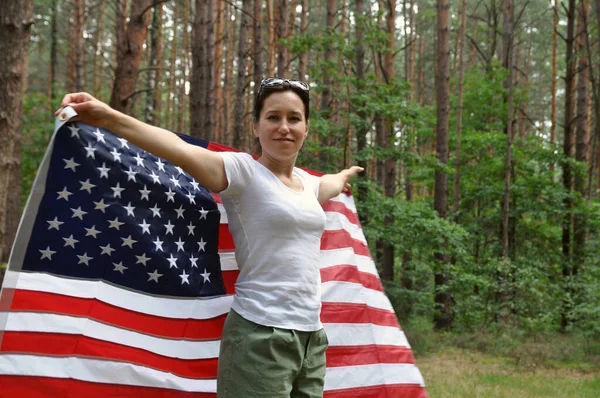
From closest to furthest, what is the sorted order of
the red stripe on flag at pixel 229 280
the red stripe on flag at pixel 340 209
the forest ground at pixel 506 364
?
the red stripe on flag at pixel 229 280
the red stripe on flag at pixel 340 209
the forest ground at pixel 506 364

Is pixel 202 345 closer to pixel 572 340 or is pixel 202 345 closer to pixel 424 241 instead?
pixel 424 241

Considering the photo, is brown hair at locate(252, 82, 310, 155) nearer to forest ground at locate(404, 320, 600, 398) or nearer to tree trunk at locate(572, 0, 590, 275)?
forest ground at locate(404, 320, 600, 398)

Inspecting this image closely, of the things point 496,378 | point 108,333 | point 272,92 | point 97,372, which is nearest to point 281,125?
point 272,92

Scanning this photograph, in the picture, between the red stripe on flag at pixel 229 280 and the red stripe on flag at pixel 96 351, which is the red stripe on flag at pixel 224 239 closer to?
the red stripe on flag at pixel 229 280

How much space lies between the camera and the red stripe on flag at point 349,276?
3996mm

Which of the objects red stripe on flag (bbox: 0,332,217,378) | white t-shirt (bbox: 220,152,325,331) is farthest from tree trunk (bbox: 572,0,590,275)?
white t-shirt (bbox: 220,152,325,331)

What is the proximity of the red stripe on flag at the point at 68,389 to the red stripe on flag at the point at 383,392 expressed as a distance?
0.93 metres

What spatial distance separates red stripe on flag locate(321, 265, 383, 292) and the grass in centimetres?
321

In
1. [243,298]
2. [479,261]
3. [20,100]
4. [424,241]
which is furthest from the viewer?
[479,261]

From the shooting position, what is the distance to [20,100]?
453 cm

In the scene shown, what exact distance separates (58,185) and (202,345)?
111 cm

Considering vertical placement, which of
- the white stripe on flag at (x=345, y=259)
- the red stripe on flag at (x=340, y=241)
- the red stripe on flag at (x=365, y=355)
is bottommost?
the red stripe on flag at (x=365, y=355)

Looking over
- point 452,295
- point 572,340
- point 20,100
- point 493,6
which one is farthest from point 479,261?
point 20,100

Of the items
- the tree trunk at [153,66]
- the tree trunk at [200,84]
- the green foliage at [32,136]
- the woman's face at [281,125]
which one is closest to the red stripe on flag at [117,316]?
the woman's face at [281,125]
